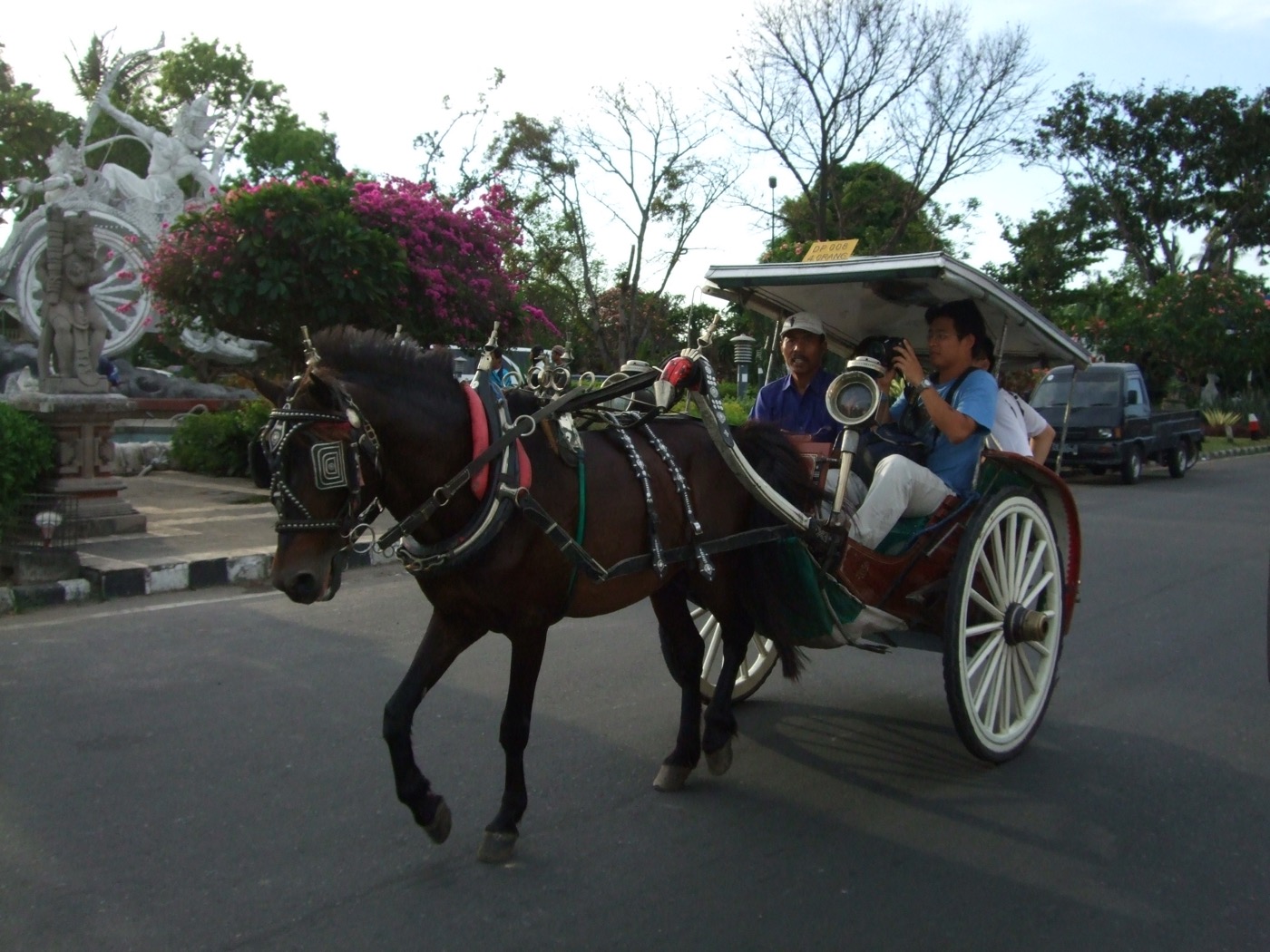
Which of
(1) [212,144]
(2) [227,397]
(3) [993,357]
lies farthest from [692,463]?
(1) [212,144]

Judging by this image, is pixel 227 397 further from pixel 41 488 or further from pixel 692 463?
pixel 692 463

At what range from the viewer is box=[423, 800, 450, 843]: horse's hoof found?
134 inches

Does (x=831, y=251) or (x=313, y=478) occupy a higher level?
(x=831, y=251)

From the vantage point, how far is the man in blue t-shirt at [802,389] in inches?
191

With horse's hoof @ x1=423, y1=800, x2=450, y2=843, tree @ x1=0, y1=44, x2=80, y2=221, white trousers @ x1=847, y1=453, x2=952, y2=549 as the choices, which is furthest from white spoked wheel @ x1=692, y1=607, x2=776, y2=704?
tree @ x1=0, y1=44, x2=80, y2=221

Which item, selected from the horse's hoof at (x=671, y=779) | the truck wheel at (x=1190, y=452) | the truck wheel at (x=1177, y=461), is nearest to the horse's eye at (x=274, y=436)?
the horse's hoof at (x=671, y=779)

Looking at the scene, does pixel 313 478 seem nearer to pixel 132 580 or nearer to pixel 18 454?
pixel 132 580

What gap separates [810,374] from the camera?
4.93m

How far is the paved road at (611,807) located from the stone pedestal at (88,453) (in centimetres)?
276

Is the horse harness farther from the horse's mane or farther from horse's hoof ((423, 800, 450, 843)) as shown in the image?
horse's hoof ((423, 800, 450, 843))

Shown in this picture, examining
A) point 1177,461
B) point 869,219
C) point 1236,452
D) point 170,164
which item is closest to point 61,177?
point 170,164

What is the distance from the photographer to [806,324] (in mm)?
4828

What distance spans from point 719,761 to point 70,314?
300 inches

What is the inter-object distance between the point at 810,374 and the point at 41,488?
21.8ft
